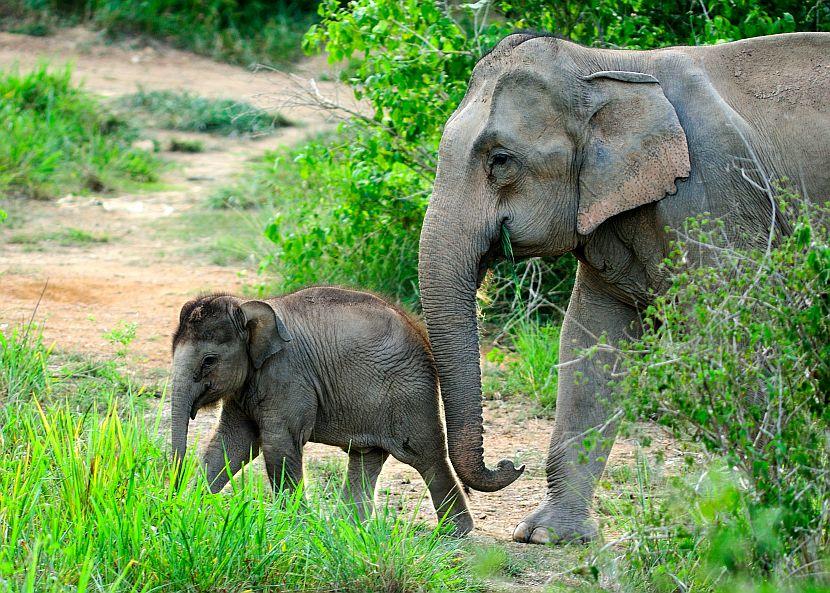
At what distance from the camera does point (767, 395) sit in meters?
4.13

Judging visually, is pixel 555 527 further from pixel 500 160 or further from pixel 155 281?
pixel 155 281

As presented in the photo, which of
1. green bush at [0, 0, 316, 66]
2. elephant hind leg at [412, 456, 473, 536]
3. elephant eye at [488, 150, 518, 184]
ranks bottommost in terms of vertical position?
green bush at [0, 0, 316, 66]

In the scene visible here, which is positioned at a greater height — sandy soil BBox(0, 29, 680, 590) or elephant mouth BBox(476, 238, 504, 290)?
elephant mouth BBox(476, 238, 504, 290)

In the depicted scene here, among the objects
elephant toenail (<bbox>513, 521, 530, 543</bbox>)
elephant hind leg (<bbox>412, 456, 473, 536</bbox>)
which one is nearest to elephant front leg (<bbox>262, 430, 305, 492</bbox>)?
elephant hind leg (<bbox>412, 456, 473, 536</bbox>)

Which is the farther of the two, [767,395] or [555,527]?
[555,527]

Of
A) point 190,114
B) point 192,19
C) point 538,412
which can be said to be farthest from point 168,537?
point 192,19

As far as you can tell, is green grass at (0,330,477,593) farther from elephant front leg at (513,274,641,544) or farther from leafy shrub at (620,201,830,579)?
leafy shrub at (620,201,830,579)

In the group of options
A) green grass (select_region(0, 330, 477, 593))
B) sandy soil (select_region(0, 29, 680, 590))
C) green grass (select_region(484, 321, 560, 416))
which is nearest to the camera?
green grass (select_region(0, 330, 477, 593))

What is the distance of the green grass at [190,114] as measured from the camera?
1592cm

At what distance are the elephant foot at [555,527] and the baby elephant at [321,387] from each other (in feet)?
0.81

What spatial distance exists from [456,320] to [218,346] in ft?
3.31

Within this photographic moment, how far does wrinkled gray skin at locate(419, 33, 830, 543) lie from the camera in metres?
5.02

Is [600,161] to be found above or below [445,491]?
above

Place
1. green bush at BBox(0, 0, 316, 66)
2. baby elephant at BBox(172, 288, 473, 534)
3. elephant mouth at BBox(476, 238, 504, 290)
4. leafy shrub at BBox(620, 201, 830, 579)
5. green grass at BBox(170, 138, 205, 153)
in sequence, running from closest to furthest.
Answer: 1. leafy shrub at BBox(620, 201, 830, 579)
2. elephant mouth at BBox(476, 238, 504, 290)
3. baby elephant at BBox(172, 288, 473, 534)
4. green grass at BBox(170, 138, 205, 153)
5. green bush at BBox(0, 0, 316, 66)
